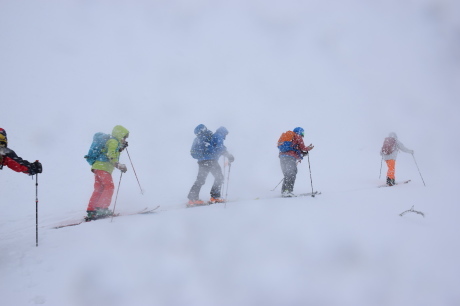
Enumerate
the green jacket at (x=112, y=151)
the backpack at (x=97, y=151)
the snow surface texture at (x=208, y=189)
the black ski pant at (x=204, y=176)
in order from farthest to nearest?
the black ski pant at (x=204, y=176) → the backpack at (x=97, y=151) → the green jacket at (x=112, y=151) → the snow surface texture at (x=208, y=189)

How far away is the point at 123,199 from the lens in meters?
8.91

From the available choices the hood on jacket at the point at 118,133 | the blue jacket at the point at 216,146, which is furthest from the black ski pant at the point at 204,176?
the hood on jacket at the point at 118,133

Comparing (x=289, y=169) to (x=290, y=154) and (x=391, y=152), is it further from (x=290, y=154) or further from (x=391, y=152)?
(x=391, y=152)

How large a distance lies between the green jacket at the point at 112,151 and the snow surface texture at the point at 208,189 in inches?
49.1

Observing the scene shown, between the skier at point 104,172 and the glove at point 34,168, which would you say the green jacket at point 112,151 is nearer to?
the skier at point 104,172

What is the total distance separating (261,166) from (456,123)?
25.3 meters

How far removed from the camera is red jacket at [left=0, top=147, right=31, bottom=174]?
15.1ft

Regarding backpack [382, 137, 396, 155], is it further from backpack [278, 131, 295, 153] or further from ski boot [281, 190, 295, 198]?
ski boot [281, 190, 295, 198]

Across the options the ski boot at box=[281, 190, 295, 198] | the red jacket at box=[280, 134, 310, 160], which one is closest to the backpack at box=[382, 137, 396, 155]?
the red jacket at box=[280, 134, 310, 160]

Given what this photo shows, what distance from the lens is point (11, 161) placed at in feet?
15.5

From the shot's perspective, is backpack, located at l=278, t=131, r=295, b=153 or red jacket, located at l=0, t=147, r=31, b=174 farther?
backpack, located at l=278, t=131, r=295, b=153

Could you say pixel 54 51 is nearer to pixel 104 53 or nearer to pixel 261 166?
pixel 104 53

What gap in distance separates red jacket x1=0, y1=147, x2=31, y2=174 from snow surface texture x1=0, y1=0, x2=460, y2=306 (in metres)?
1.28

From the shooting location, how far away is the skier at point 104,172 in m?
6.16
